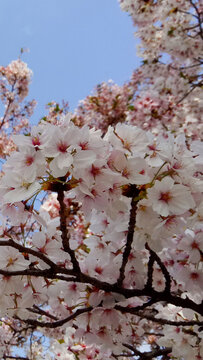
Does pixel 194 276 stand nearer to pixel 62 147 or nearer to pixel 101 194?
pixel 101 194

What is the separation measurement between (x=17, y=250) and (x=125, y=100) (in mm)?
9777

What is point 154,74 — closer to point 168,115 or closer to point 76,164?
point 168,115

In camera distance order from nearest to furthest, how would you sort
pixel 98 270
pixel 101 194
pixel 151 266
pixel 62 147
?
pixel 62 147 < pixel 101 194 < pixel 151 266 < pixel 98 270

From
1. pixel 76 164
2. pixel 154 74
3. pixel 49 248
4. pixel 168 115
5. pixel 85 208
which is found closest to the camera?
pixel 76 164

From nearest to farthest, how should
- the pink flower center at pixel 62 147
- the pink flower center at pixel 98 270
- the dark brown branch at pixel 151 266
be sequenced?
the pink flower center at pixel 62 147, the dark brown branch at pixel 151 266, the pink flower center at pixel 98 270

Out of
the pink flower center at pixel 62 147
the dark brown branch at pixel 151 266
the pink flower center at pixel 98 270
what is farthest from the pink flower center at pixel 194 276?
the pink flower center at pixel 62 147

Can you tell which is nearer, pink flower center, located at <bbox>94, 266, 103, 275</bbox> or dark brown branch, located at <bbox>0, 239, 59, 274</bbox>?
dark brown branch, located at <bbox>0, 239, 59, 274</bbox>

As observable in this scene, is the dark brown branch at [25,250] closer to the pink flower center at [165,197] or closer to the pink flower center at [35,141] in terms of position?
the pink flower center at [35,141]

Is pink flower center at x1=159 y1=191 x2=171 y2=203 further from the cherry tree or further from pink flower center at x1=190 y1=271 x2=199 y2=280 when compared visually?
pink flower center at x1=190 y1=271 x2=199 y2=280

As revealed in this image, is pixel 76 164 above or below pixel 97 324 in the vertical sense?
above

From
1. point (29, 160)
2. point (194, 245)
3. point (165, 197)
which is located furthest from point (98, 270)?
point (29, 160)

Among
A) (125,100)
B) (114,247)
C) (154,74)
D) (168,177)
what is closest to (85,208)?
(168,177)

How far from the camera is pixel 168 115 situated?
747cm

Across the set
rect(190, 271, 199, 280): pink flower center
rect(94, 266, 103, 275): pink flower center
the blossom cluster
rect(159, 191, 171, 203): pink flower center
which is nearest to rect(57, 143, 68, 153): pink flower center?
the blossom cluster
